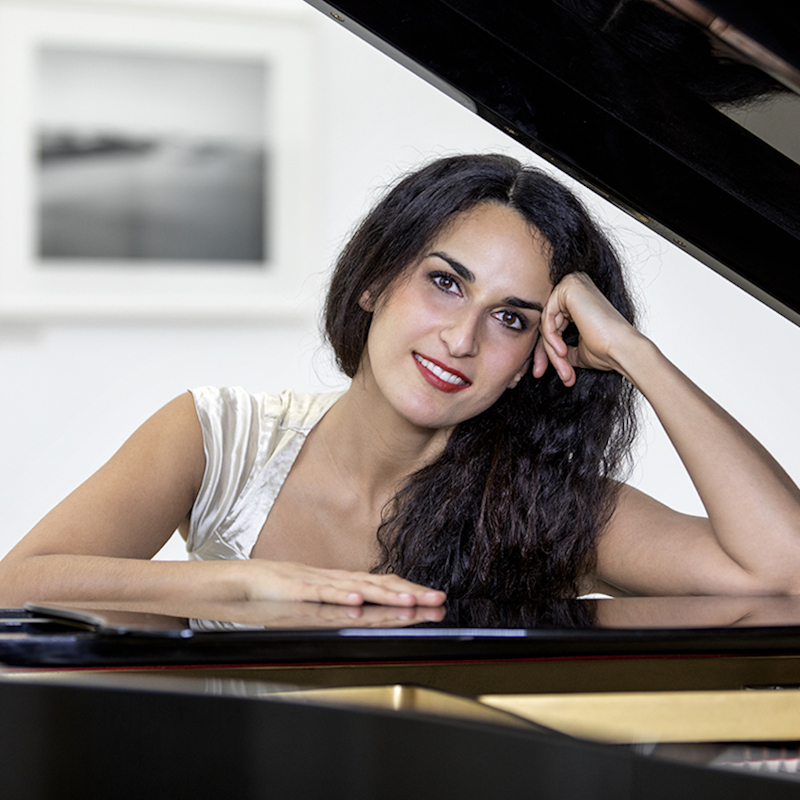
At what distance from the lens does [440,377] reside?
1561mm

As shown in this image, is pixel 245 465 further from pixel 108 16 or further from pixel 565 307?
pixel 108 16

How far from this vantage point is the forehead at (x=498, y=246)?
153 cm

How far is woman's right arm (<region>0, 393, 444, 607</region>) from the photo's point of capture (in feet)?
3.60

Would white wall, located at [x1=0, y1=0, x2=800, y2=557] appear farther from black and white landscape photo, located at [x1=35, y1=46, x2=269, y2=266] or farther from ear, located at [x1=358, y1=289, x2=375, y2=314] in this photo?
ear, located at [x1=358, y1=289, x2=375, y2=314]

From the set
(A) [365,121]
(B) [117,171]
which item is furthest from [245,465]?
(A) [365,121]

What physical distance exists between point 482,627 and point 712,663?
0.25 m

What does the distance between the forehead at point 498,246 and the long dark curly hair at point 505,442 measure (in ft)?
0.06

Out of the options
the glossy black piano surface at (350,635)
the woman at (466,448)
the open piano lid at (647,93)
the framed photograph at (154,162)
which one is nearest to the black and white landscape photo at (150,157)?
the framed photograph at (154,162)

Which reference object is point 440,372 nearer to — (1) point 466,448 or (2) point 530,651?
(1) point 466,448

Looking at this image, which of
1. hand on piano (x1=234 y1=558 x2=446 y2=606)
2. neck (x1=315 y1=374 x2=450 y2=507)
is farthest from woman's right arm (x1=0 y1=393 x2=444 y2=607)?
neck (x1=315 y1=374 x2=450 y2=507)

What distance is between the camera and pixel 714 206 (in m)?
1.17

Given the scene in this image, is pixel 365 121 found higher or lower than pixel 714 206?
higher

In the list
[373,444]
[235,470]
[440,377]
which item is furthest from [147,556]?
[440,377]

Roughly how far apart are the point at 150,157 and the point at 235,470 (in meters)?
1.23
